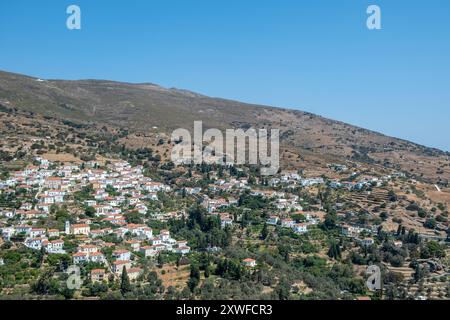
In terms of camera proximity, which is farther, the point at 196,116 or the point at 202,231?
the point at 196,116

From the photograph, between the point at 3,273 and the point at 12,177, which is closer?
the point at 3,273

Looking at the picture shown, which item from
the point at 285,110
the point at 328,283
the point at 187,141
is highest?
the point at 285,110

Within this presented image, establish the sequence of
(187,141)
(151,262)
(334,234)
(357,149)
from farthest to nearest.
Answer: (357,149)
(187,141)
(334,234)
(151,262)

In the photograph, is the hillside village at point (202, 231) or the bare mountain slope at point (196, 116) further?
the bare mountain slope at point (196, 116)

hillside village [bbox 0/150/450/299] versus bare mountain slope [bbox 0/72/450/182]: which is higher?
bare mountain slope [bbox 0/72/450/182]

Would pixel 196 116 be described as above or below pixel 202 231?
above

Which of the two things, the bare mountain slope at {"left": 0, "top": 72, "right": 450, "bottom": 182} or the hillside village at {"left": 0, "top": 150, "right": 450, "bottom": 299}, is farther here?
the bare mountain slope at {"left": 0, "top": 72, "right": 450, "bottom": 182}

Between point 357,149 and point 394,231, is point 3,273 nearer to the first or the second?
point 394,231

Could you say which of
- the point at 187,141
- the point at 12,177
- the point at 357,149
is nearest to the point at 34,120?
the point at 187,141
